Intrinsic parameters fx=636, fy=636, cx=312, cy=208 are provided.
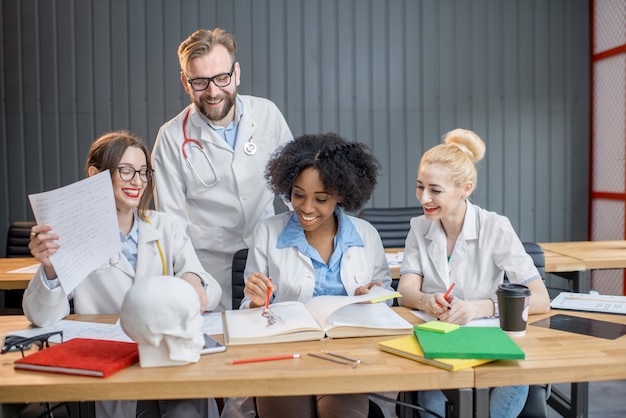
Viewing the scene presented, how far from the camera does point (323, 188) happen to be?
83.4 inches

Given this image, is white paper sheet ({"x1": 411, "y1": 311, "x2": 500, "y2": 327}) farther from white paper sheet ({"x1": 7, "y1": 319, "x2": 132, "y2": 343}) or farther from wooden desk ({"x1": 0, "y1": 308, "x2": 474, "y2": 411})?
white paper sheet ({"x1": 7, "y1": 319, "x2": 132, "y2": 343})

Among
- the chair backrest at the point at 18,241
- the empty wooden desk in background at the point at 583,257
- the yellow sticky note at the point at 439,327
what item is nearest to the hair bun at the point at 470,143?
the yellow sticky note at the point at 439,327

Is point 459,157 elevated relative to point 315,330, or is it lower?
elevated

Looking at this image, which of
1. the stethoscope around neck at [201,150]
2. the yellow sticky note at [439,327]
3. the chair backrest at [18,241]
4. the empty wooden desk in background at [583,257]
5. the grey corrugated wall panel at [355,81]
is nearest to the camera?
the yellow sticky note at [439,327]

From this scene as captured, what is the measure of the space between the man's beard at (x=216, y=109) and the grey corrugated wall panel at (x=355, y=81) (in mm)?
2248

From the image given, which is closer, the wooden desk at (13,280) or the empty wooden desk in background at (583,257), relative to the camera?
Result: the wooden desk at (13,280)

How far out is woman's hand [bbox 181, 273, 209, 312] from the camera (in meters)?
1.97

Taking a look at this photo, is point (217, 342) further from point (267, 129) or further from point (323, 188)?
point (267, 129)

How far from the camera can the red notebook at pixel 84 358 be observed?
4.48 ft

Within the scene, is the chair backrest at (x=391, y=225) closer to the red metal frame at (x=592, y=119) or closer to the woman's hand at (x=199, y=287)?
the woman's hand at (x=199, y=287)

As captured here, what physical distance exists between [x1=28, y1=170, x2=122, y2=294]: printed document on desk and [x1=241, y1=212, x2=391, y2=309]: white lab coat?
20.5 inches

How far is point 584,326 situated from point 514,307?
10.1 inches

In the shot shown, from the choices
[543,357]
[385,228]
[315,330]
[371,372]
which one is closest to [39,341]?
[315,330]

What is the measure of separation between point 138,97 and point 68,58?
590 millimetres
